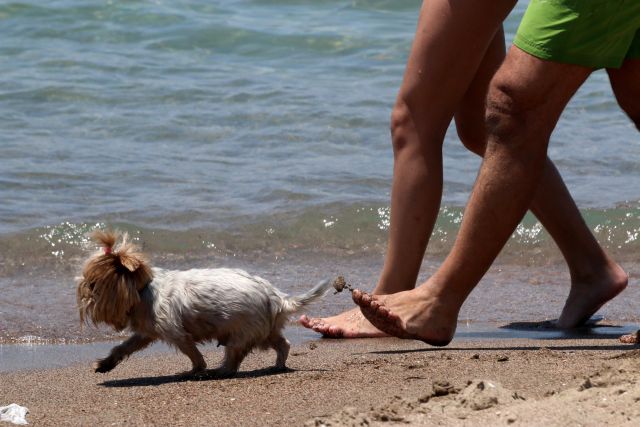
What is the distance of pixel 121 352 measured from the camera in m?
4.40

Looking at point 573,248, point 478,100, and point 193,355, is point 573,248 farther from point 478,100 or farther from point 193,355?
point 193,355

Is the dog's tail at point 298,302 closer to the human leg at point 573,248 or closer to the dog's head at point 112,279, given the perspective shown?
the dog's head at point 112,279

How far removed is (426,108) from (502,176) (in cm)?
70

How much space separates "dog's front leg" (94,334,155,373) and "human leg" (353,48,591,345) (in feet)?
3.01

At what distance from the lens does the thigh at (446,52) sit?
4.41m

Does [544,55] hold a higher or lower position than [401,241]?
higher

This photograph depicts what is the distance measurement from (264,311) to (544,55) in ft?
4.57

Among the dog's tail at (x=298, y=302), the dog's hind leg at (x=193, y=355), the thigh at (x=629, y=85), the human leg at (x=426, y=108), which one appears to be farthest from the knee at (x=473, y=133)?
the dog's hind leg at (x=193, y=355)

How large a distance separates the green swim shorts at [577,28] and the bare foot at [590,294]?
5.10 ft

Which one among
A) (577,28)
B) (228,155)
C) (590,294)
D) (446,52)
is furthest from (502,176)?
(228,155)

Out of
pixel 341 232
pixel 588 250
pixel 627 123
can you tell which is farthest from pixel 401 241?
pixel 627 123

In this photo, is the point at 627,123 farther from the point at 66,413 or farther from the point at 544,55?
the point at 66,413

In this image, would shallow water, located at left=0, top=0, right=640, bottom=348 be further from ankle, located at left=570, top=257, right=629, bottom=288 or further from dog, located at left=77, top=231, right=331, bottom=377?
dog, located at left=77, top=231, right=331, bottom=377

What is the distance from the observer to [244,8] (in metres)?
14.4
